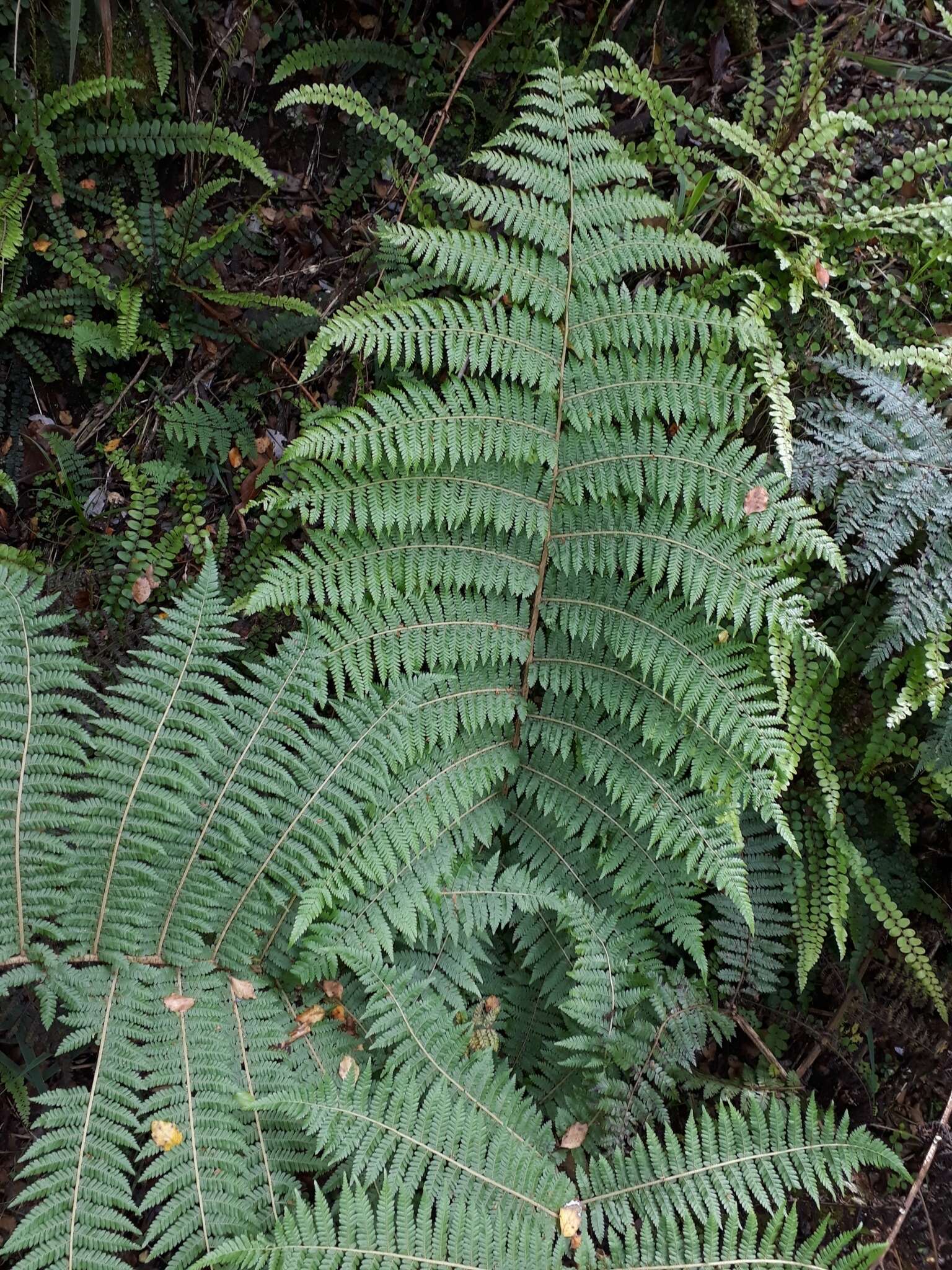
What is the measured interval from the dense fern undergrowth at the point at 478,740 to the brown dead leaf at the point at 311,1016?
0.02 metres

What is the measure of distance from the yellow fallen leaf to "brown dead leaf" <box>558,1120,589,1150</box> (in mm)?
1040

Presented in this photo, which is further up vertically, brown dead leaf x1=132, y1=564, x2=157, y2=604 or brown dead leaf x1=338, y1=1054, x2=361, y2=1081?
brown dead leaf x1=132, y1=564, x2=157, y2=604

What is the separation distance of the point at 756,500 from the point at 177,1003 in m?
2.09

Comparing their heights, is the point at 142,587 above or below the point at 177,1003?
above

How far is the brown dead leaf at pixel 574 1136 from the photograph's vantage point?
8.05 feet

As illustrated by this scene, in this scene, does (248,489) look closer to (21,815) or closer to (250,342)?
(250,342)

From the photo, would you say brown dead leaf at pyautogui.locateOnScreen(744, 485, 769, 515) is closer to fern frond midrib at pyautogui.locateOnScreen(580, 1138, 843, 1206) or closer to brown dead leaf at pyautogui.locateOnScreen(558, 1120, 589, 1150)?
fern frond midrib at pyautogui.locateOnScreen(580, 1138, 843, 1206)

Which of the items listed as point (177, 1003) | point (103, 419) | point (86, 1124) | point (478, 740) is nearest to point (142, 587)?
point (103, 419)

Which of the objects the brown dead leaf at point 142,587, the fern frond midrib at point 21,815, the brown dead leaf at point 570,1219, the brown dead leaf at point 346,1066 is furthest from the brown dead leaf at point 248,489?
the brown dead leaf at point 570,1219

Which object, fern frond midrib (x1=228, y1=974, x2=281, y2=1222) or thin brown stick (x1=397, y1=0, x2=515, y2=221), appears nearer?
fern frond midrib (x1=228, y1=974, x2=281, y2=1222)

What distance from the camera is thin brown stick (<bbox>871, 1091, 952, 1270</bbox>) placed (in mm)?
2488

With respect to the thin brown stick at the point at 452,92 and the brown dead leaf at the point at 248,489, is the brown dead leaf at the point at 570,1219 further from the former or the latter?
the thin brown stick at the point at 452,92

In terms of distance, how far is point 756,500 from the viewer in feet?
8.47

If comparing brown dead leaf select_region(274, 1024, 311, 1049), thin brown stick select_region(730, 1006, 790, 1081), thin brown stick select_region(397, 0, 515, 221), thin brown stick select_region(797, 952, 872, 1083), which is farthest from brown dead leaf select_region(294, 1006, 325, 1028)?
thin brown stick select_region(397, 0, 515, 221)
